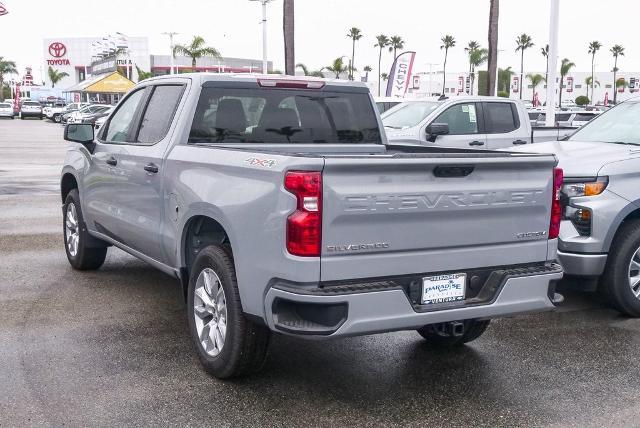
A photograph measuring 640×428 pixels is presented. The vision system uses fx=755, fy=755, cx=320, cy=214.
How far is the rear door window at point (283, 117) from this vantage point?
564 centimetres

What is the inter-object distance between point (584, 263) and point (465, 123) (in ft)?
23.5

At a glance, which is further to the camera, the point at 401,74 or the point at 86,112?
the point at 86,112

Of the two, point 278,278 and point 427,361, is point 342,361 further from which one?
point 278,278

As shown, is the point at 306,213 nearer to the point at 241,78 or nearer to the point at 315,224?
the point at 315,224

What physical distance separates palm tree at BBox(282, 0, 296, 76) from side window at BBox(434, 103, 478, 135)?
48.4 ft

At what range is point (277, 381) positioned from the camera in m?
4.83

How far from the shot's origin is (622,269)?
6.30 metres

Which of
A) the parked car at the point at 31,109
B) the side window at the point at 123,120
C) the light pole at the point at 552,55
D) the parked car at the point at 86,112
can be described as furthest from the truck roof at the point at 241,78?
the parked car at the point at 31,109

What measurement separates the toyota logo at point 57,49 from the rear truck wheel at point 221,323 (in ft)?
389

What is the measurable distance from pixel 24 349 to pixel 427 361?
2.84 metres

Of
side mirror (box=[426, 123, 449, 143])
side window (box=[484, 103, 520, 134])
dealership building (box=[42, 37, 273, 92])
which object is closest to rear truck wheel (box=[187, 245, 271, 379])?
side mirror (box=[426, 123, 449, 143])

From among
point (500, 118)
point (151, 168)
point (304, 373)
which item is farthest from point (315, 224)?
point (500, 118)

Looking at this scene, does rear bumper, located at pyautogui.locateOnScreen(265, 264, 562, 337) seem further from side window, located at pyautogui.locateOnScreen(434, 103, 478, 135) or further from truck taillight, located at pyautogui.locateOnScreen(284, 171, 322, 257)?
side window, located at pyautogui.locateOnScreen(434, 103, 478, 135)

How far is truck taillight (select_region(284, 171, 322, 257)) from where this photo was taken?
3971 millimetres
